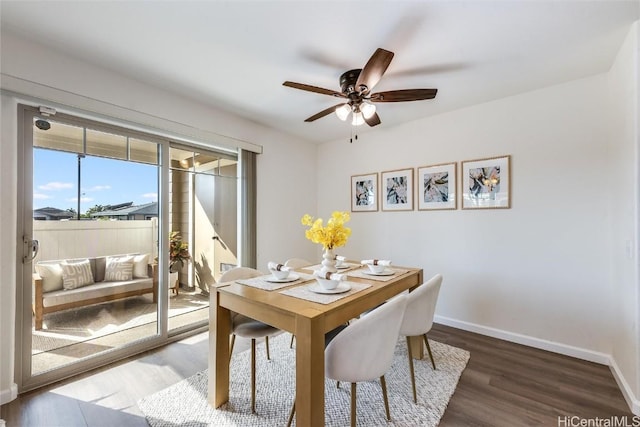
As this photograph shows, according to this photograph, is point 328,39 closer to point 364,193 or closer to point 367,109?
point 367,109

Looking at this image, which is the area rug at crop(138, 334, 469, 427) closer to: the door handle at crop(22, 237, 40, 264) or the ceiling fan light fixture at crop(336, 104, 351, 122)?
the door handle at crop(22, 237, 40, 264)

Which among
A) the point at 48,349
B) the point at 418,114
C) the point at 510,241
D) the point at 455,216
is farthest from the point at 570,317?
the point at 48,349

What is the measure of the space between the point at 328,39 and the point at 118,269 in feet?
8.82

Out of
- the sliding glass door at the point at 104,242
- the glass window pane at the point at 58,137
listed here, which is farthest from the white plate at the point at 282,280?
the glass window pane at the point at 58,137

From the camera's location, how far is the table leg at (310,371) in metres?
1.25

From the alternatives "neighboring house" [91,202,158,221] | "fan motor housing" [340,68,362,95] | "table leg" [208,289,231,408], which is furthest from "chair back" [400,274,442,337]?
"neighboring house" [91,202,158,221]

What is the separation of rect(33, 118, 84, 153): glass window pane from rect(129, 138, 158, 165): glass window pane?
0.37m

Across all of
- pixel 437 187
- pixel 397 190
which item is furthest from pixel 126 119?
pixel 437 187

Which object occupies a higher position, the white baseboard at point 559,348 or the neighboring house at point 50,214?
the neighboring house at point 50,214

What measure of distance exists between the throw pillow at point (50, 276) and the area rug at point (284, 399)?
1.18 meters

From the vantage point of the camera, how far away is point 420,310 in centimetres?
186

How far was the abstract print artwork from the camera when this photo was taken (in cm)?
306

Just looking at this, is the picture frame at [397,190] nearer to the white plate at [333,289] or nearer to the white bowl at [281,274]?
the white plate at [333,289]

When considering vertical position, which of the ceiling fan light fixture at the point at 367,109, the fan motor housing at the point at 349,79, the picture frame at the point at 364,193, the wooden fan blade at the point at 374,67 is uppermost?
the fan motor housing at the point at 349,79
